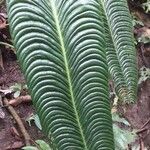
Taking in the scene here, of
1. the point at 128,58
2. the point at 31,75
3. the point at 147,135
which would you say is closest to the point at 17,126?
the point at 147,135

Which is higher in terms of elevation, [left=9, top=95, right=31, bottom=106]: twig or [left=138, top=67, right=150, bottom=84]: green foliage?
[left=9, top=95, right=31, bottom=106]: twig

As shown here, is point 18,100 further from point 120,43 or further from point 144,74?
point 120,43

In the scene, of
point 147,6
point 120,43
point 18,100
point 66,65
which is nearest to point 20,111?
point 18,100

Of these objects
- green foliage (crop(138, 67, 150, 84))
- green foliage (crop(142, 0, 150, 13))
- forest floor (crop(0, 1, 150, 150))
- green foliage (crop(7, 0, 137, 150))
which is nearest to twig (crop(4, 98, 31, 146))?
forest floor (crop(0, 1, 150, 150))

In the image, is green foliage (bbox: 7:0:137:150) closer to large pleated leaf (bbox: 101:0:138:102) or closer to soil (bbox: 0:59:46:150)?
large pleated leaf (bbox: 101:0:138:102)

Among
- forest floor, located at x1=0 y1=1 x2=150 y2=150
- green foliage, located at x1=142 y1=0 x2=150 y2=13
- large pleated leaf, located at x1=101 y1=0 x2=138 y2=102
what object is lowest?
forest floor, located at x1=0 y1=1 x2=150 y2=150

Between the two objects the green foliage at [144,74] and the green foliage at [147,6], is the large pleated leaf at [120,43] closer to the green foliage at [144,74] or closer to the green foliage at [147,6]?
the green foliage at [144,74]

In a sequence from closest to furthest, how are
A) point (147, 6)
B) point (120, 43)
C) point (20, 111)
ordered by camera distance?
point (120, 43)
point (20, 111)
point (147, 6)
